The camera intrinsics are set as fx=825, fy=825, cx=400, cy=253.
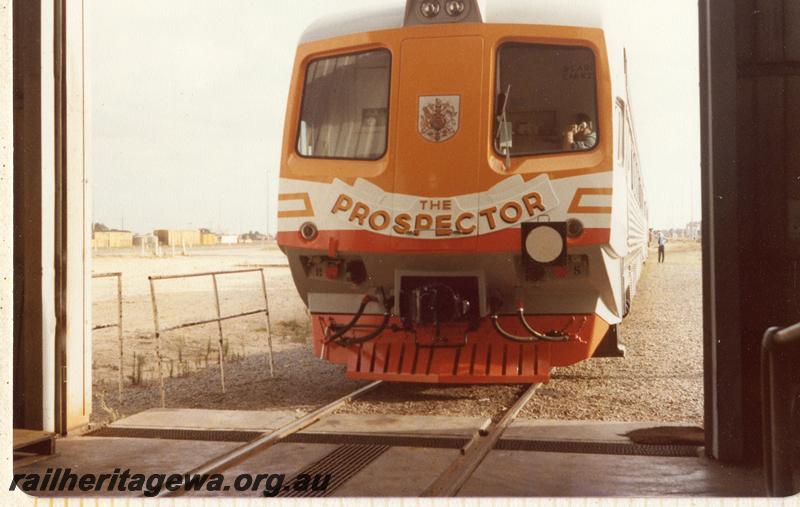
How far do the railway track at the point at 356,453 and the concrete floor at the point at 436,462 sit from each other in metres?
0.04

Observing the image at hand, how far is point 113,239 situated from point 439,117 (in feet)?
6.29

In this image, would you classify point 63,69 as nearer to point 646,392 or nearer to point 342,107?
point 342,107

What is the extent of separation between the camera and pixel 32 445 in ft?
12.2

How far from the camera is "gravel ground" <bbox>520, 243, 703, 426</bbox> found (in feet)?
16.5

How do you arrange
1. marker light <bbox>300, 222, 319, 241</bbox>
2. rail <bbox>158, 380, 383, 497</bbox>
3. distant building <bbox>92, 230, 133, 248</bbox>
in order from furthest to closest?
1. marker light <bbox>300, 222, 319, 241</bbox>
2. distant building <bbox>92, 230, 133, 248</bbox>
3. rail <bbox>158, 380, 383, 497</bbox>

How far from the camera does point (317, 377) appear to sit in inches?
255

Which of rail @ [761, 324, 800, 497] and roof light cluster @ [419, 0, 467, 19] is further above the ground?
roof light cluster @ [419, 0, 467, 19]

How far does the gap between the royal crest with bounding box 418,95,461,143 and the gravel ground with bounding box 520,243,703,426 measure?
1426mm

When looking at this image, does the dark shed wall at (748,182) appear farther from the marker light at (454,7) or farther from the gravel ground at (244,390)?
the gravel ground at (244,390)

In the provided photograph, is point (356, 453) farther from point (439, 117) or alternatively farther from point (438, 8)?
point (438, 8)

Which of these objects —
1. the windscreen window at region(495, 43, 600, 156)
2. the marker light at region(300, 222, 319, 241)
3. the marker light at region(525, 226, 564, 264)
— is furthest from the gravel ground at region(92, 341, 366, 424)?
the windscreen window at region(495, 43, 600, 156)

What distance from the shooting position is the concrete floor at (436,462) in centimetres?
321

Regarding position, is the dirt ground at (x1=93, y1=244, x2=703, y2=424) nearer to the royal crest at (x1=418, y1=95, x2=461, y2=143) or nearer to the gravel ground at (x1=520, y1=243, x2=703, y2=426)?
the gravel ground at (x1=520, y1=243, x2=703, y2=426)

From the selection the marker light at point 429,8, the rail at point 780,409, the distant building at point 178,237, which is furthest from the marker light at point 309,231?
the rail at point 780,409
